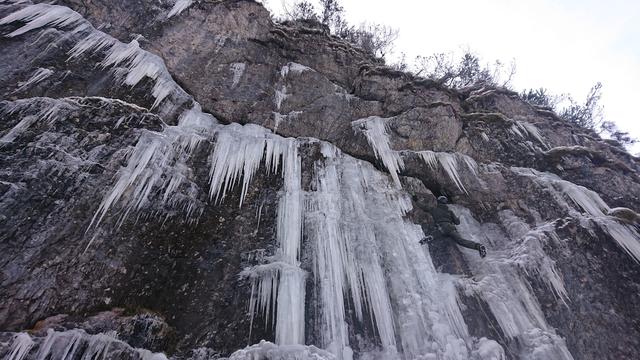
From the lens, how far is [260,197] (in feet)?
22.7

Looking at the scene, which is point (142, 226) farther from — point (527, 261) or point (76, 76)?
point (527, 261)

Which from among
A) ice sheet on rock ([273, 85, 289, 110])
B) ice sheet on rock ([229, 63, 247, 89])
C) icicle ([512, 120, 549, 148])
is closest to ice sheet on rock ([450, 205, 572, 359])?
icicle ([512, 120, 549, 148])

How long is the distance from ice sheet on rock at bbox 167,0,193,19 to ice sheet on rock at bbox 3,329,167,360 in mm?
7816

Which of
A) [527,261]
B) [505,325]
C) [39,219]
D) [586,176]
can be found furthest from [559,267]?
[39,219]

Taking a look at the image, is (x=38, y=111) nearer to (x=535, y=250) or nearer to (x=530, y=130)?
(x=535, y=250)

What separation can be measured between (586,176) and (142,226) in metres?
10.1

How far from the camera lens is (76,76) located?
7168 millimetres

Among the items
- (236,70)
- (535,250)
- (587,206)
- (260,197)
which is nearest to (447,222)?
(535,250)

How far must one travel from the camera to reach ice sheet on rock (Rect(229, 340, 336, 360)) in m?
4.59

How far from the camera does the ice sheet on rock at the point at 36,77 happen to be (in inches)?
257

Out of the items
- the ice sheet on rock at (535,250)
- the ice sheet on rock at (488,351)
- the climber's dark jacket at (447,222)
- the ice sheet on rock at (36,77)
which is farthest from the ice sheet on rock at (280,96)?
the ice sheet on rock at (488,351)

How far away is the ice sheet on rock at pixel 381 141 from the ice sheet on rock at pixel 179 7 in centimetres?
543

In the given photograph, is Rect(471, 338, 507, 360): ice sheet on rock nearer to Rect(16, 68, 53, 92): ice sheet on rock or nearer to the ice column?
the ice column

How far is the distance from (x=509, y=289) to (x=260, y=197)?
5025 millimetres
